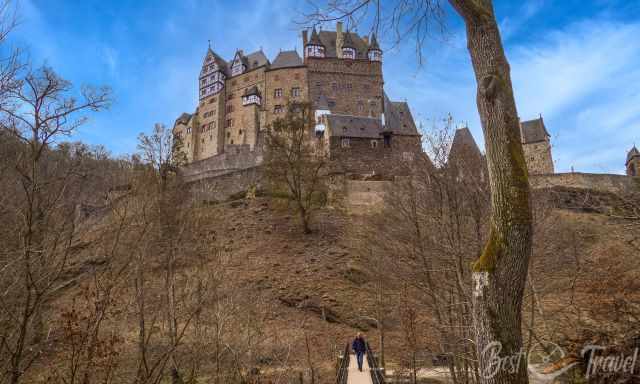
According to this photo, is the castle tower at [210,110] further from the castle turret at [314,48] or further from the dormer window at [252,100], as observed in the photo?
the castle turret at [314,48]

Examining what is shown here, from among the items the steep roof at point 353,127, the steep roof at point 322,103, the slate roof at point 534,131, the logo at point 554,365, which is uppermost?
the steep roof at point 322,103

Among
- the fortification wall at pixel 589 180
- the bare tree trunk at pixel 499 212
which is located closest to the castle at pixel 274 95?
the fortification wall at pixel 589 180

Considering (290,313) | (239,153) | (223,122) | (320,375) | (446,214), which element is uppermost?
(223,122)

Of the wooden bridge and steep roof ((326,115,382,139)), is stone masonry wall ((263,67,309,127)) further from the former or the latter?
the wooden bridge

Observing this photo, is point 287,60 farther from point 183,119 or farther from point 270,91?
point 183,119

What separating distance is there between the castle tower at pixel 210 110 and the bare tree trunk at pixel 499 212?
186ft

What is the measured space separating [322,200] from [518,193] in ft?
79.5

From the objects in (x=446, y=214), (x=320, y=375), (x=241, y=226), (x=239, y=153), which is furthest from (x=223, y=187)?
(x=446, y=214)

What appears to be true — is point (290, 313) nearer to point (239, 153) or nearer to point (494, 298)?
point (494, 298)

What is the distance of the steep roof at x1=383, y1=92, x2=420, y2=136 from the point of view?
3619 cm

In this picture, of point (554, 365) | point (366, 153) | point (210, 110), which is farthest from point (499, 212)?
point (210, 110)

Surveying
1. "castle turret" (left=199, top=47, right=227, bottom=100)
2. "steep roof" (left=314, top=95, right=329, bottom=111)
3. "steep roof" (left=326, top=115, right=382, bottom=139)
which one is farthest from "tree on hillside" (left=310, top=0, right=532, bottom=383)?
"castle turret" (left=199, top=47, right=227, bottom=100)

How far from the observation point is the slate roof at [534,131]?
5300 centimetres

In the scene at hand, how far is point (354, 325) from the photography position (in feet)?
61.7
